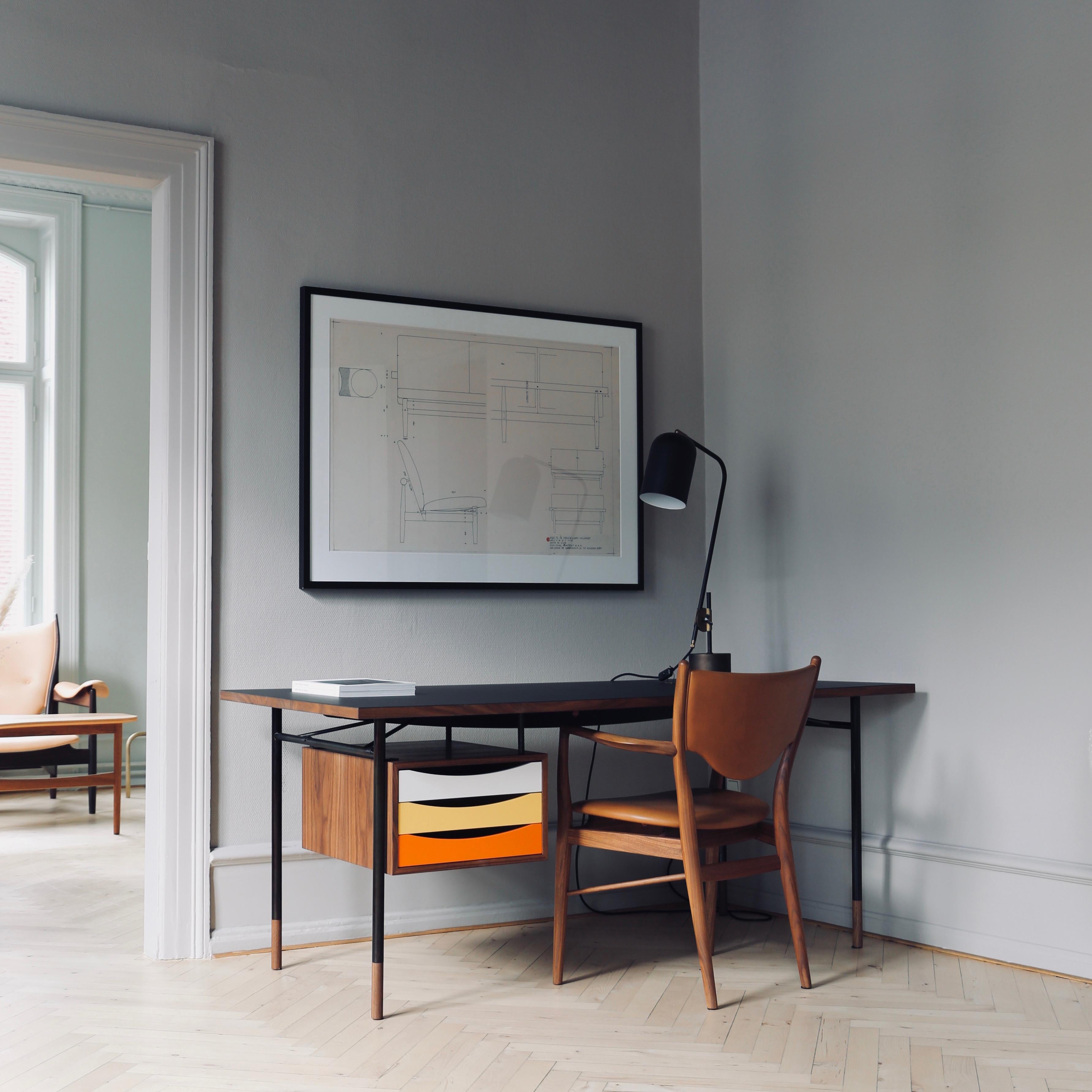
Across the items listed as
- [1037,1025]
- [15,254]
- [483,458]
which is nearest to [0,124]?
[483,458]

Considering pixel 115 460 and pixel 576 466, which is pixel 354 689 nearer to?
pixel 576 466

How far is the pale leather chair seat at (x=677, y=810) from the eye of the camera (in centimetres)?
269

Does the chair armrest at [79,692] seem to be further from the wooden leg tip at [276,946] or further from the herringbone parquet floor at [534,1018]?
the wooden leg tip at [276,946]

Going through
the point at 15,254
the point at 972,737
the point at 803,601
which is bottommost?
the point at 972,737

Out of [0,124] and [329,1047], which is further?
[0,124]

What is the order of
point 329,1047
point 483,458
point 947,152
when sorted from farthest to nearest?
point 483,458, point 947,152, point 329,1047

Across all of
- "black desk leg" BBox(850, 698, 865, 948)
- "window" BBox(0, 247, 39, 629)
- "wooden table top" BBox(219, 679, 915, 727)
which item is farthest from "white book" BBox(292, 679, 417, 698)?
"window" BBox(0, 247, 39, 629)

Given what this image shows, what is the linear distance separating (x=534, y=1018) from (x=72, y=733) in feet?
10.5

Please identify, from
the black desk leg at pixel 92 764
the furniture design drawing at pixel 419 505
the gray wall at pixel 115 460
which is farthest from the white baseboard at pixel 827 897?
the gray wall at pixel 115 460

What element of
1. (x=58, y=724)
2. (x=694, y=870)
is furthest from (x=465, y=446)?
(x=58, y=724)

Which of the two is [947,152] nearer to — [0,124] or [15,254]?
[0,124]

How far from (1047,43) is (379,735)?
238cm

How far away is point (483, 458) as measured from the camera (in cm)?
348

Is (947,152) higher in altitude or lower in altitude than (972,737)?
higher
